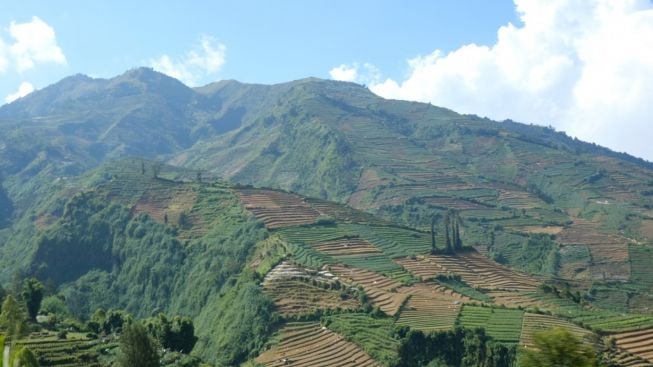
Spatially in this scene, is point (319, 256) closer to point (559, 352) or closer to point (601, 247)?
point (559, 352)

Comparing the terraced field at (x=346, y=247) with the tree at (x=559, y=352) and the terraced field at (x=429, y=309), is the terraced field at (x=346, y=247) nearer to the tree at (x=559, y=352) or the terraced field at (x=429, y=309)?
the terraced field at (x=429, y=309)

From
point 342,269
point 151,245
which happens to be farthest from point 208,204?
point 342,269

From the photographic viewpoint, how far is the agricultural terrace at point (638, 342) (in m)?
61.1

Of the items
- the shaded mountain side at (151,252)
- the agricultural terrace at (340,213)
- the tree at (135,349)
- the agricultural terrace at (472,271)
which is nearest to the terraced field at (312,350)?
the shaded mountain side at (151,252)

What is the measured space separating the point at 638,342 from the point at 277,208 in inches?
2663

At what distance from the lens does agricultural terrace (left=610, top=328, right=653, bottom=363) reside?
201 feet

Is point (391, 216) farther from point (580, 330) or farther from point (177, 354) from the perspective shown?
point (177, 354)

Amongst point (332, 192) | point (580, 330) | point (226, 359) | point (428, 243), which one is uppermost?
point (332, 192)

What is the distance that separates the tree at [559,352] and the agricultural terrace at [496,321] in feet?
165

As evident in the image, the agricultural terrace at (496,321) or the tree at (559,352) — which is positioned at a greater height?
the tree at (559,352)

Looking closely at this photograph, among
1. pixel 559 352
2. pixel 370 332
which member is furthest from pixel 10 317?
pixel 559 352

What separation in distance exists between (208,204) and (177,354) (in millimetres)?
62990

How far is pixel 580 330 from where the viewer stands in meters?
66.1

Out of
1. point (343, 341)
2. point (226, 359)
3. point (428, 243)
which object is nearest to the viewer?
point (343, 341)
